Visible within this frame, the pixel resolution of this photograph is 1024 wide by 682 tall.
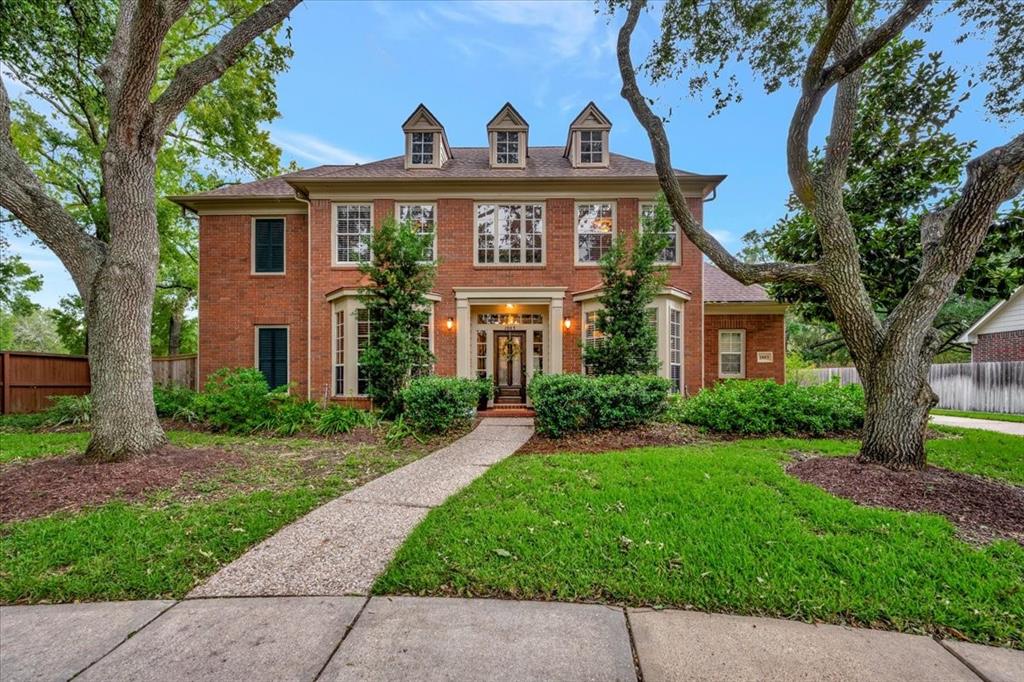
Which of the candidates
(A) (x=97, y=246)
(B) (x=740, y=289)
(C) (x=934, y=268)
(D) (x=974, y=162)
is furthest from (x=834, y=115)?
(A) (x=97, y=246)

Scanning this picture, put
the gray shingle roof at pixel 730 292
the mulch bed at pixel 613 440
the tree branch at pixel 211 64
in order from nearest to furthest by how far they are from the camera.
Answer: the tree branch at pixel 211 64 < the mulch bed at pixel 613 440 < the gray shingle roof at pixel 730 292

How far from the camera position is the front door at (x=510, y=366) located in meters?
11.5

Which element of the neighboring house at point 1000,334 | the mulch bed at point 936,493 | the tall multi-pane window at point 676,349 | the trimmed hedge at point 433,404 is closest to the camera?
the mulch bed at point 936,493

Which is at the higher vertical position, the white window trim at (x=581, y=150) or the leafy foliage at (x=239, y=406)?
the white window trim at (x=581, y=150)

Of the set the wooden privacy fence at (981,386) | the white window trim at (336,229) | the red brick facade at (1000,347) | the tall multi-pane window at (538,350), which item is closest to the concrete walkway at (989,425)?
the wooden privacy fence at (981,386)

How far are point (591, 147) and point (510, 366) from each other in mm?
6572

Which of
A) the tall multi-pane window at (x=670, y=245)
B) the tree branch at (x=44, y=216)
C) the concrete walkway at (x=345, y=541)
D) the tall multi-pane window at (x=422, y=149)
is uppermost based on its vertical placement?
the tall multi-pane window at (x=422, y=149)

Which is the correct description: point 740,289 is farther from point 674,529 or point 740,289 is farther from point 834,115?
point 674,529

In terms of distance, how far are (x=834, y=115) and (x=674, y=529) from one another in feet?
20.1

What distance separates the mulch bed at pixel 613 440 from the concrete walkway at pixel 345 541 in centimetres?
139

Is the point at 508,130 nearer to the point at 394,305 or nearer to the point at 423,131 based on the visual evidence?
the point at 423,131

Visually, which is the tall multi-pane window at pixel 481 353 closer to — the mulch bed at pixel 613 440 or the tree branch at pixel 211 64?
the mulch bed at pixel 613 440

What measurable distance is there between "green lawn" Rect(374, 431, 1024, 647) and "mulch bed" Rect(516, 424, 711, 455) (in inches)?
76.0

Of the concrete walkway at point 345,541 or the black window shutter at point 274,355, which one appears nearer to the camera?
the concrete walkway at point 345,541
